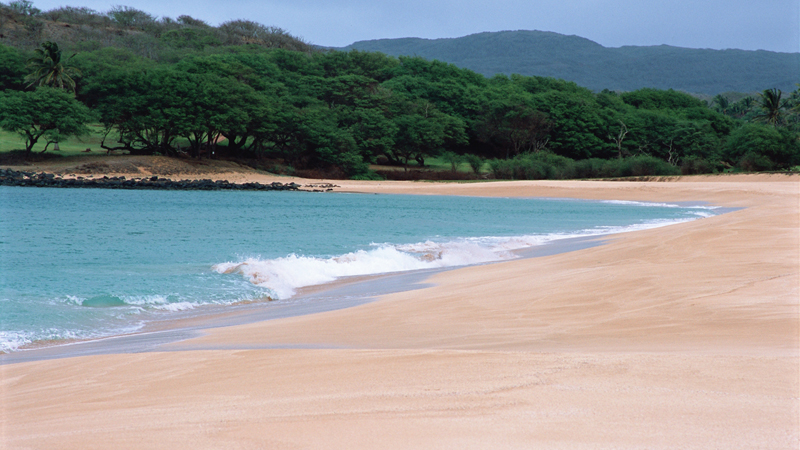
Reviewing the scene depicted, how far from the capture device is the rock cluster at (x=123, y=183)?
45500 mm

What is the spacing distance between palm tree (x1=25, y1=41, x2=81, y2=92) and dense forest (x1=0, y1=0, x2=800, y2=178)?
133 mm

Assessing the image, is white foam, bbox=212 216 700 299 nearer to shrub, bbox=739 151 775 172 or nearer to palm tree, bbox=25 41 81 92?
shrub, bbox=739 151 775 172

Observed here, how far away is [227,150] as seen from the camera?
64.9m

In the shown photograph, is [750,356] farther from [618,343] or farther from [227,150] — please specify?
[227,150]

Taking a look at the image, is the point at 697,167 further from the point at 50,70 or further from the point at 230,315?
the point at 50,70

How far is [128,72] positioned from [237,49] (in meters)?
38.8

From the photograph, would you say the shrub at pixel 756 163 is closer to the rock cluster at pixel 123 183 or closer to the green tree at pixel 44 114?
the rock cluster at pixel 123 183

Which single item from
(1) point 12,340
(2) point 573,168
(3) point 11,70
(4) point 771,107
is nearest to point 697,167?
(2) point 573,168

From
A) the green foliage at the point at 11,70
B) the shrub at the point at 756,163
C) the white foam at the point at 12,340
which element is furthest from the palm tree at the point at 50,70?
the shrub at the point at 756,163

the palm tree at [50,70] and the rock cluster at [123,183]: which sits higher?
the palm tree at [50,70]

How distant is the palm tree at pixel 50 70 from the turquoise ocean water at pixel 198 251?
36.9 metres

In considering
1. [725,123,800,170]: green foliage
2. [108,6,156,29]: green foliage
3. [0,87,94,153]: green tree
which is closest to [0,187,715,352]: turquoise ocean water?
[0,87,94,153]: green tree

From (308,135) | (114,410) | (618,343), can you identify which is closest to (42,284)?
(114,410)

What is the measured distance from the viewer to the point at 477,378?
3508 mm
